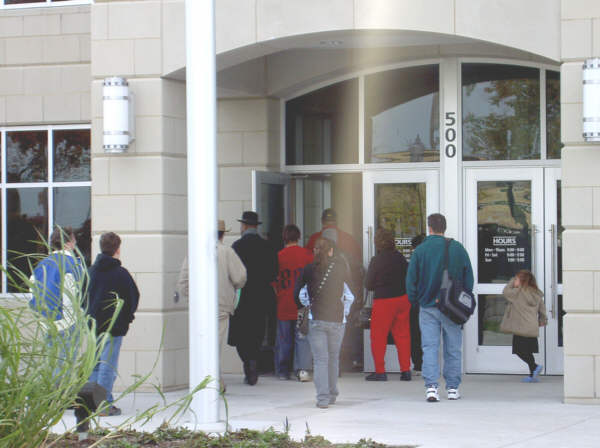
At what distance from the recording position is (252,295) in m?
11.4

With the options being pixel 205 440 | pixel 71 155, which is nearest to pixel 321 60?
pixel 71 155

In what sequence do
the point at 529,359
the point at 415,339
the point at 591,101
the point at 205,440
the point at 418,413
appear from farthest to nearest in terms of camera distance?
the point at 415,339 < the point at 529,359 < the point at 591,101 < the point at 418,413 < the point at 205,440

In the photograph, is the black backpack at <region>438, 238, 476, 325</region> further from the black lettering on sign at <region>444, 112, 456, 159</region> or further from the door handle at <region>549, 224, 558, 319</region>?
the black lettering on sign at <region>444, 112, 456, 159</region>

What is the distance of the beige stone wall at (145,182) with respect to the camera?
10.7m

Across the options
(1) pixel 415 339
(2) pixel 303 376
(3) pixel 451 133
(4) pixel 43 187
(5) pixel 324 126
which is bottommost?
(2) pixel 303 376

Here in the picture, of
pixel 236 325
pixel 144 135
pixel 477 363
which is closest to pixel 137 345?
pixel 236 325

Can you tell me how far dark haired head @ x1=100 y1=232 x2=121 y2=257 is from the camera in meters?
9.41

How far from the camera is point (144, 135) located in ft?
35.4

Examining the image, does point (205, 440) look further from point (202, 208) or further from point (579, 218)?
point (579, 218)

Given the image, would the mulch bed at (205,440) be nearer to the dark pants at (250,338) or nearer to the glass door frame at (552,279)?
the dark pants at (250,338)

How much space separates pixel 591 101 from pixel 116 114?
4.61 metres

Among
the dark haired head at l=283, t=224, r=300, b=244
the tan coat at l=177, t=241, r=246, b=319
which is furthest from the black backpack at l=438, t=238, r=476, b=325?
the dark haired head at l=283, t=224, r=300, b=244

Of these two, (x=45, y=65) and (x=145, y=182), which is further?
(x=45, y=65)

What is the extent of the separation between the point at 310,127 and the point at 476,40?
3398 mm
